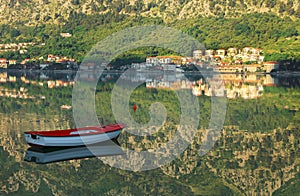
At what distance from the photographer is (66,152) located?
23.0 metres

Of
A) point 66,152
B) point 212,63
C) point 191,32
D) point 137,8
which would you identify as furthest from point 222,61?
point 66,152

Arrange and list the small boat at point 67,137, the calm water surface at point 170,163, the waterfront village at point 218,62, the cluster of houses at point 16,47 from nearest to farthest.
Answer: the calm water surface at point 170,163
the small boat at point 67,137
the waterfront village at point 218,62
the cluster of houses at point 16,47

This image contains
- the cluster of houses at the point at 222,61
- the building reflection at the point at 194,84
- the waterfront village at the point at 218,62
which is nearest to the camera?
the building reflection at the point at 194,84

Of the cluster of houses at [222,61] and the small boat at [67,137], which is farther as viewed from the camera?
the cluster of houses at [222,61]

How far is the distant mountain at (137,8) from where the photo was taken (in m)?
119

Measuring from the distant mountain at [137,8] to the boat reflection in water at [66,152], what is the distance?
95153mm

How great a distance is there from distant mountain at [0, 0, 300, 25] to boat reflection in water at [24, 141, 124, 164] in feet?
312

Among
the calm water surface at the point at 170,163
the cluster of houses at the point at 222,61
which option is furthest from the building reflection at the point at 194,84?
the calm water surface at the point at 170,163

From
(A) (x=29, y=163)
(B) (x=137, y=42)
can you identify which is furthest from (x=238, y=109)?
(B) (x=137, y=42)

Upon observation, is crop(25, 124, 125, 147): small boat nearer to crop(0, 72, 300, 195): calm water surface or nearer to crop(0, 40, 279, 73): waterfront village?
crop(0, 72, 300, 195): calm water surface

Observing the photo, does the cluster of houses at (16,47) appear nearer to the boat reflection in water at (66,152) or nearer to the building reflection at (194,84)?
the building reflection at (194,84)

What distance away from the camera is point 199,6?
5037 inches

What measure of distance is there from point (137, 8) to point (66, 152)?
115 m

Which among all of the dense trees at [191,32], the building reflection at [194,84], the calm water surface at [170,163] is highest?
the dense trees at [191,32]
